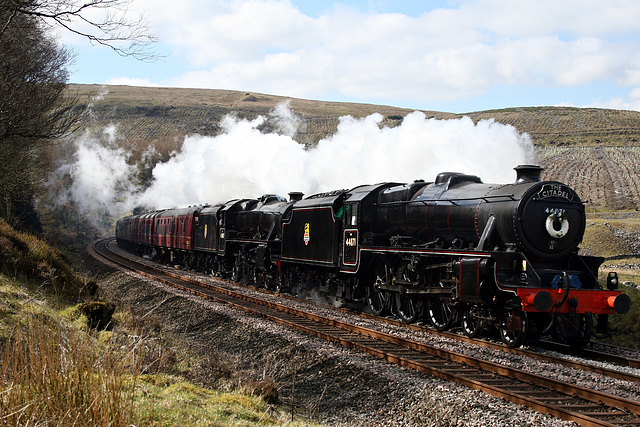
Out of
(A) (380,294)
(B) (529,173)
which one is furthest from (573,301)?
(A) (380,294)

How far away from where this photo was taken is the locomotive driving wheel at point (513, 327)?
31.1 feet

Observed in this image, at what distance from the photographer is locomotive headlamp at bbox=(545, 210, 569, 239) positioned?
1003 cm

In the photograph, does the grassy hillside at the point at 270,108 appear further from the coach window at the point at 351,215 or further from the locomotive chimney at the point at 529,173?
the locomotive chimney at the point at 529,173

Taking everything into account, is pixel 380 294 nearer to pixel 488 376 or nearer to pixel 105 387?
pixel 488 376

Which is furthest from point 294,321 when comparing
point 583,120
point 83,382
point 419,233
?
point 583,120

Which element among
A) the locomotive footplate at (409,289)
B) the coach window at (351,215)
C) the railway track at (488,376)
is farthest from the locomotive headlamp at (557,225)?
the coach window at (351,215)

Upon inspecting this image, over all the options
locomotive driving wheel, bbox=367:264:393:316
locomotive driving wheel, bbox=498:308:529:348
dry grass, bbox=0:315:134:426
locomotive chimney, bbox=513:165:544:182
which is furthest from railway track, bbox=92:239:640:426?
dry grass, bbox=0:315:134:426

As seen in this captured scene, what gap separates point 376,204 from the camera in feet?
47.2

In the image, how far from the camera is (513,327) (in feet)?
31.5

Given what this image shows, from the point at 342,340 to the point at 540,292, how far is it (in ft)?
11.5

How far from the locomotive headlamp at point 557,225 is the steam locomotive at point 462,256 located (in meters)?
0.02

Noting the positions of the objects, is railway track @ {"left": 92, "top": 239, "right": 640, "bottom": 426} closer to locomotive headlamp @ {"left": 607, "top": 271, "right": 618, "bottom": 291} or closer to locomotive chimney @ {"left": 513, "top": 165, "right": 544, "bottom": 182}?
locomotive headlamp @ {"left": 607, "top": 271, "right": 618, "bottom": 291}

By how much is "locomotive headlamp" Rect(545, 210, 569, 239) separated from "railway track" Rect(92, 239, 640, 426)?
3.18m

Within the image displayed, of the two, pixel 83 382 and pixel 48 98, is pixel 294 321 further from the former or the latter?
pixel 48 98
